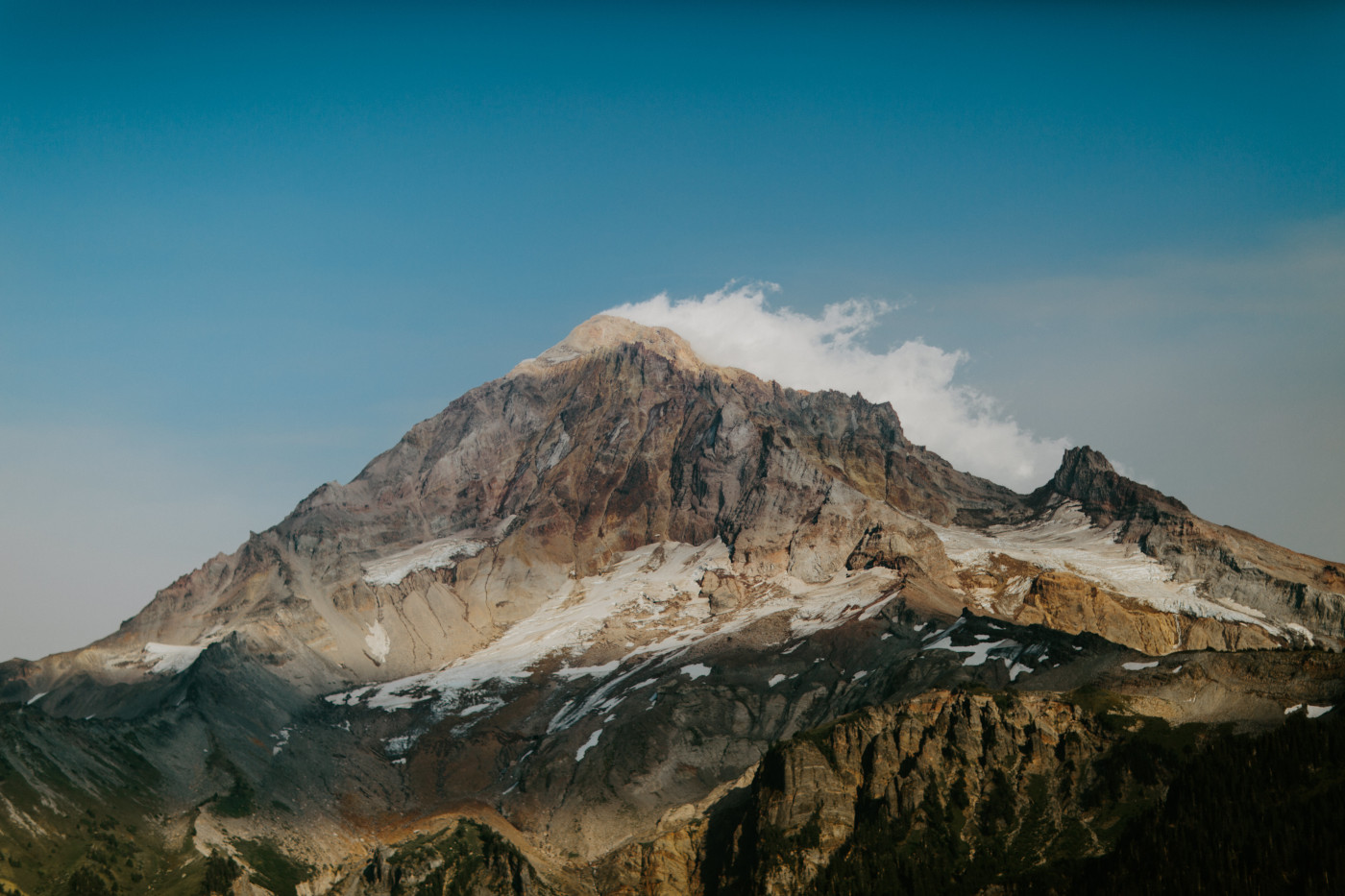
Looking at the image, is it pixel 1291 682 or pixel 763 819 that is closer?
pixel 1291 682

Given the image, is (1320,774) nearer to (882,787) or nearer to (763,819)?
(882,787)

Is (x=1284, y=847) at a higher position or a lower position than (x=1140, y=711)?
lower

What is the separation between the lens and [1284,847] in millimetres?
140000

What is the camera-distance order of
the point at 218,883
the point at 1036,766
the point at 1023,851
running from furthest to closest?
1. the point at 218,883
2. the point at 1036,766
3. the point at 1023,851

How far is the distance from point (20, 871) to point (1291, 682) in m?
186

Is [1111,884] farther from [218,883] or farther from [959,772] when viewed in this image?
[218,883]

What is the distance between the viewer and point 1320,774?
14562 cm

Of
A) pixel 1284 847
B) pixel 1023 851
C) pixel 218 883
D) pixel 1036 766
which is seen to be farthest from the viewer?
pixel 218 883

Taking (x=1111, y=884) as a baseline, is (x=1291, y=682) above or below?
above

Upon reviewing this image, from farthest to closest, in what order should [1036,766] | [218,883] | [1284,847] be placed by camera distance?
[218,883] → [1036,766] → [1284,847]

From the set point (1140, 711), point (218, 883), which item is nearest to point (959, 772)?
point (1140, 711)

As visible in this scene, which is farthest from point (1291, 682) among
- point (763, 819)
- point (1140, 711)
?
point (763, 819)

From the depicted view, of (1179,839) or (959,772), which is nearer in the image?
(1179,839)

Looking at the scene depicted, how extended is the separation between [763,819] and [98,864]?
4064 inches
